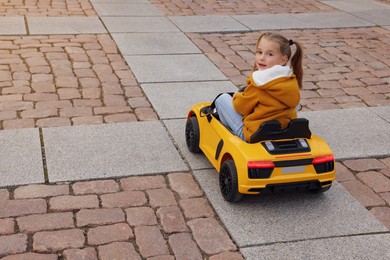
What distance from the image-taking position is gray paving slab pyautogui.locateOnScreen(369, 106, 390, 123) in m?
6.16

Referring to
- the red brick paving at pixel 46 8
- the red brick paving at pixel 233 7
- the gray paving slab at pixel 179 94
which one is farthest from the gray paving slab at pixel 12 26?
the gray paving slab at pixel 179 94

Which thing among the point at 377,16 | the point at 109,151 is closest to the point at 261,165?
the point at 109,151

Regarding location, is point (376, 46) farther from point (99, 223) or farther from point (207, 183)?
point (99, 223)

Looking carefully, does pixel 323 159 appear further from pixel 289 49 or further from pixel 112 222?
pixel 112 222

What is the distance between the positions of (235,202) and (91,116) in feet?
6.73

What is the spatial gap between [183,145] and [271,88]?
134cm

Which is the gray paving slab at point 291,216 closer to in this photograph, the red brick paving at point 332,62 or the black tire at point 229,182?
the black tire at point 229,182

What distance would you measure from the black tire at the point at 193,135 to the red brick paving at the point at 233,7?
5.20 m

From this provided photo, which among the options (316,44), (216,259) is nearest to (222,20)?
(316,44)

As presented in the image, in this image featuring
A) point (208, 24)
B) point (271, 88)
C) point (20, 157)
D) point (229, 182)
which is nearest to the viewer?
point (271, 88)

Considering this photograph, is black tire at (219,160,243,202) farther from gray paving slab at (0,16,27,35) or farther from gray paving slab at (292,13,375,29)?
gray paving slab at (292,13,375,29)

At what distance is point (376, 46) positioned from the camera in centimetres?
867

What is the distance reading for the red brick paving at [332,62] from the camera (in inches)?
263

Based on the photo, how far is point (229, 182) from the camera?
4.27 meters
